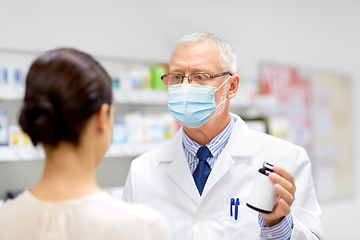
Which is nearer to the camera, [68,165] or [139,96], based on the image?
[68,165]

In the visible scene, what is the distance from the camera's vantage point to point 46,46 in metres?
3.19

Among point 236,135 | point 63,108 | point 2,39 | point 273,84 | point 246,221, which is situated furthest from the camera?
point 273,84

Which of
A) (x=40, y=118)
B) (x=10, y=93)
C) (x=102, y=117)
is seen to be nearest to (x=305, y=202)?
(x=102, y=117)

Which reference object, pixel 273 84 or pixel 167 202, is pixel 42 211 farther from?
pixel 273 84

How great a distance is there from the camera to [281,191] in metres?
1.33

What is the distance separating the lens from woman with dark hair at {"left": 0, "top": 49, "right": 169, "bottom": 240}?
925 mm

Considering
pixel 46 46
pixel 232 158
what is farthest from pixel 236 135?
pixel 46 46

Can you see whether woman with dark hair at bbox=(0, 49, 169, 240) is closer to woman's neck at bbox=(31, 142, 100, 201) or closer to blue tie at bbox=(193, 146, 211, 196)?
woman's neck at bbox=(31, 142, 100, 201)

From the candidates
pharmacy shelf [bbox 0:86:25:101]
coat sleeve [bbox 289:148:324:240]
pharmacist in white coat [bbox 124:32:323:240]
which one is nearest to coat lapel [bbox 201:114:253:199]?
pharmacist in white coat [bbox 124:32:323:240]

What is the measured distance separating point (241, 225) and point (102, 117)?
0.96 m

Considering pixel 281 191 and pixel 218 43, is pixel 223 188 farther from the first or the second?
pixel 218 43

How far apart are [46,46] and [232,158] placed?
2.13 meters

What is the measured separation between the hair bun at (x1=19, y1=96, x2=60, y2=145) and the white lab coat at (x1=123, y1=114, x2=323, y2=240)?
91 centimetres

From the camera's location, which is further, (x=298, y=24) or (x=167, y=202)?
(x=298, y=24)
